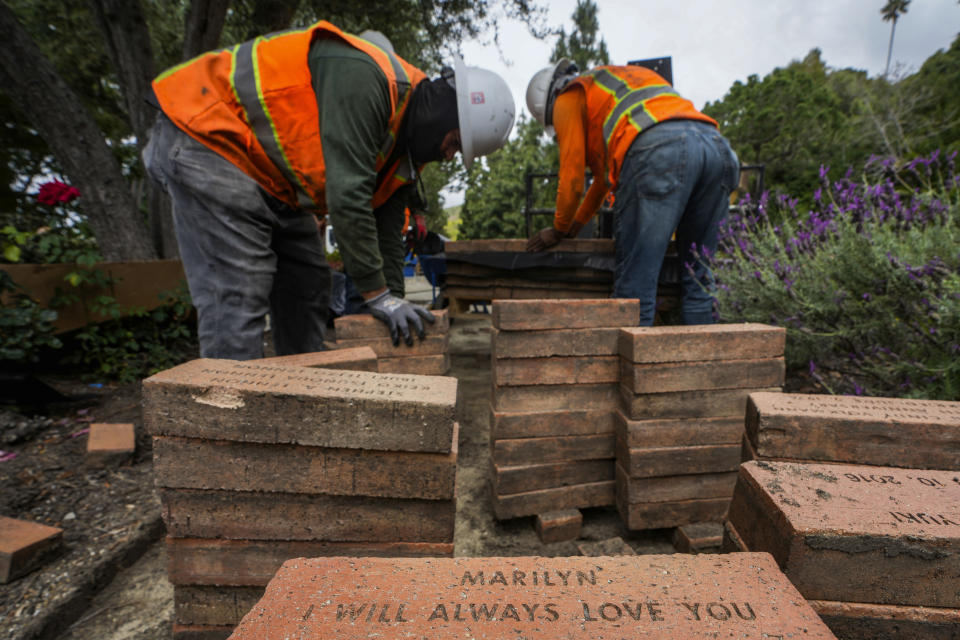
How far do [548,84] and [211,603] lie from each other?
12.2 feet

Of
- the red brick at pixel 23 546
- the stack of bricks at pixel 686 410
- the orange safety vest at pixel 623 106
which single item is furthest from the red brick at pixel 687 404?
the red brick at pixel 23 546

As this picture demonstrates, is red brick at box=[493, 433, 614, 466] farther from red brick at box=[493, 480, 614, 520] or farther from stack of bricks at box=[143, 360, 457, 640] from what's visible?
stack of bricks at box=[143, 360, 457, 640]

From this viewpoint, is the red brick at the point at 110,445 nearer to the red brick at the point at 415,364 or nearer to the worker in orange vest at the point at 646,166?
the red brick at the point at 415,364

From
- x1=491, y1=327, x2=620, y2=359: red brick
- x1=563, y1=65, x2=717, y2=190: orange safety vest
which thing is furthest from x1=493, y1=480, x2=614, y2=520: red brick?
x1=563, y1=65, x2=717, y2=190: orange safety vest

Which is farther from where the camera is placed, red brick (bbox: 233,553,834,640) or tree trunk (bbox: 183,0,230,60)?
tree trunk (bbox: 183,0,230,60)

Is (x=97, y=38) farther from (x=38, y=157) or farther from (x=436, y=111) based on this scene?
(x=436, y=111)

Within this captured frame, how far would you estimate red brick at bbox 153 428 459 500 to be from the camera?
3.96ft

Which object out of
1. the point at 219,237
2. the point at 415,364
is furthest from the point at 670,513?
the point at 219,237

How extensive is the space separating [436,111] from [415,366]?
138cm

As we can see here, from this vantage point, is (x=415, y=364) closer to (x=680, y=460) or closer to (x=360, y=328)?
(x=360, y=328)

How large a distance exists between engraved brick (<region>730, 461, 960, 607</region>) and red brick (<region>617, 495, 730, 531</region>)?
3.19ft

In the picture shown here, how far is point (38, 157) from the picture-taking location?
18.1 ft

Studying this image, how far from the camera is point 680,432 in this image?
76.4 inches

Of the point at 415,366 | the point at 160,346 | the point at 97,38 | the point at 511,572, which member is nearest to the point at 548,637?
the point at 511,572
